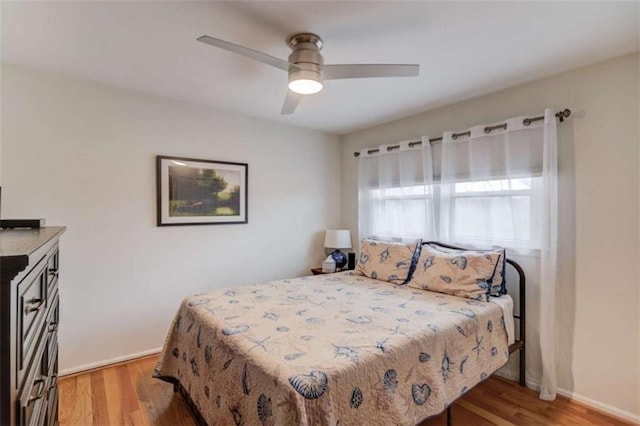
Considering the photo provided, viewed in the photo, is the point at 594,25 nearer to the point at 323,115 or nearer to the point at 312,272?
the point at 323,115

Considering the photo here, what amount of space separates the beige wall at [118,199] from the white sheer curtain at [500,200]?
5.43ft

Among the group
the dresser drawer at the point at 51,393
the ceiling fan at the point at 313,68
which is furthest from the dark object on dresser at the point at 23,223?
the ceiling fan at the point at 313,68

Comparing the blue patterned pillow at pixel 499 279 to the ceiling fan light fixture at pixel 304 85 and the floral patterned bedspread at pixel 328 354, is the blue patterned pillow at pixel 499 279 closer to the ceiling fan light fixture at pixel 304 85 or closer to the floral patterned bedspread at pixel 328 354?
the floral patterned bedspread at pixel 328 354

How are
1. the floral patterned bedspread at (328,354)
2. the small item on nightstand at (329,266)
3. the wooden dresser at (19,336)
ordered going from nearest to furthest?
the wooden dresser at (19,336) → the floral patterned bedspread at (328,354) → the small item on nightstand at (329,266)

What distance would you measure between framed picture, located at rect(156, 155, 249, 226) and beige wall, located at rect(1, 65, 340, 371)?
8 cm

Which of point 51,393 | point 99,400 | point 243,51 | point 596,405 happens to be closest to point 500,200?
point 596,405

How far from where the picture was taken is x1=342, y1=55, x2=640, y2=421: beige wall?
2141 mm

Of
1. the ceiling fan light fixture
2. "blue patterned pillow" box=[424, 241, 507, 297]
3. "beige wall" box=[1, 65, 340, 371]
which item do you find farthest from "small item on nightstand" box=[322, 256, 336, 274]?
the ceiling fan light fixture

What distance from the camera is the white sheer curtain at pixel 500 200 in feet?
7.93

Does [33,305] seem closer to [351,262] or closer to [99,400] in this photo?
[99,400]

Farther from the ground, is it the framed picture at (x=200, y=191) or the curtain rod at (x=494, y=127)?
the curtain rod at (x=494, y=127)

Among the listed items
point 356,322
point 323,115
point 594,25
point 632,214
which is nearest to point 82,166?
point 323,115

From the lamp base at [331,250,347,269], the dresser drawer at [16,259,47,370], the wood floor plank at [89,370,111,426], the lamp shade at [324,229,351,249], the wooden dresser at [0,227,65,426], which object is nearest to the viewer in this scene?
the wooden dresser at [0,227,65,426]

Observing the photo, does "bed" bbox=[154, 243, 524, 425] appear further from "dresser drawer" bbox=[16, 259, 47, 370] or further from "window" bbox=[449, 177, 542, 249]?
"dresser drawer" bbox=[16, 259, 47, 370]
